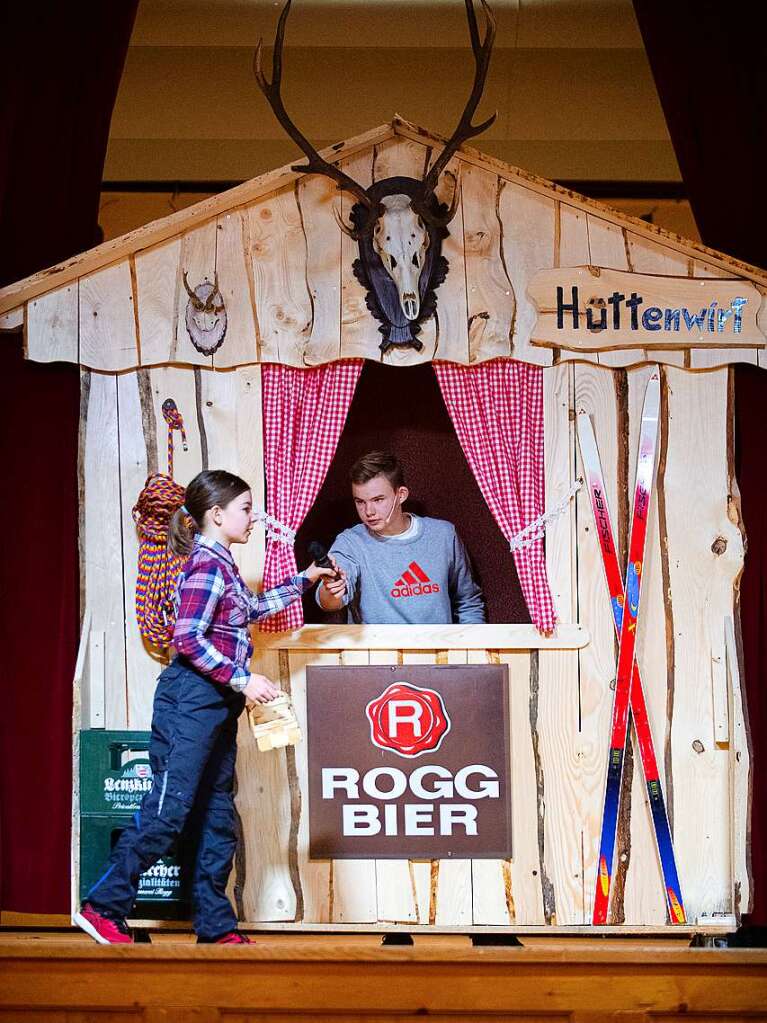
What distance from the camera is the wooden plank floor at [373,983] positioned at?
3.48m

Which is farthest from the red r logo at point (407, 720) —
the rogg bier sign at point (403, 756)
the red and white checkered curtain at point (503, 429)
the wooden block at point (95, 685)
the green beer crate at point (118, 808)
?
the wooden block at point (95, 685)

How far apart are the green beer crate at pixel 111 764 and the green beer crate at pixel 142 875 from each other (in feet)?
0.30

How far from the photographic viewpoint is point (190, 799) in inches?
141

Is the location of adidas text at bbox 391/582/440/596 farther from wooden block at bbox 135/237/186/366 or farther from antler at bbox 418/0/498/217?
antler at bbox 418/0/498/217

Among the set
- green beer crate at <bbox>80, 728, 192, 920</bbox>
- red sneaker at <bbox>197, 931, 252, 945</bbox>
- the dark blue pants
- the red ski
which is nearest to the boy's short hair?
the red ski

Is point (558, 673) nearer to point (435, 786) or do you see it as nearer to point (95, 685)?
point (435, 786)

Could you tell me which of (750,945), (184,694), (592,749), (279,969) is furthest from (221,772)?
(750,945)

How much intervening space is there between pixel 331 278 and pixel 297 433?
0.59m

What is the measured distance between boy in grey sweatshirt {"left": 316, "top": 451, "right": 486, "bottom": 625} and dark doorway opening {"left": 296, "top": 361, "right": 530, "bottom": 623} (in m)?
0.48

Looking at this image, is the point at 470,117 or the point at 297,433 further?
the point at 297,433

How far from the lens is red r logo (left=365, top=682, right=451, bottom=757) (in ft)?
13.1

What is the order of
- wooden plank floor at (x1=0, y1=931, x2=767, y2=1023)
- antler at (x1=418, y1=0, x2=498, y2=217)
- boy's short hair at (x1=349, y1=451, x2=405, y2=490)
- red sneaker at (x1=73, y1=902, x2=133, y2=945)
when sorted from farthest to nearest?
boy's short hair at (x1=349, y1=451, x2=405, y2=490) → antler at (x1=418, y1=0, x2=498, y2=217) → red sneaker at (x1=73, y1=902, x2=133, y2=945) → wooden plank floor at (x1=0, y1=931, x2=767, y2=1023)

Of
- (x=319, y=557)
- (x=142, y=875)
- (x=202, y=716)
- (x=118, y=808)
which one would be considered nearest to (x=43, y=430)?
(x=319, y=557)

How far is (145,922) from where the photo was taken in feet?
13.0
